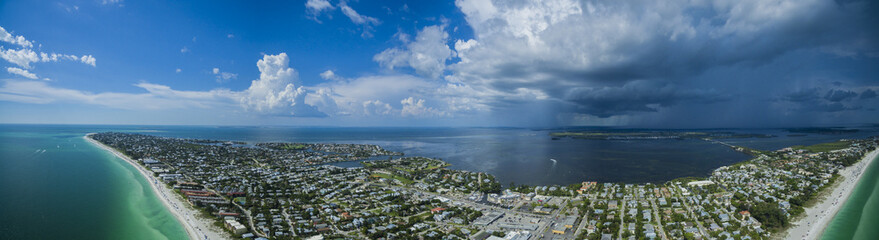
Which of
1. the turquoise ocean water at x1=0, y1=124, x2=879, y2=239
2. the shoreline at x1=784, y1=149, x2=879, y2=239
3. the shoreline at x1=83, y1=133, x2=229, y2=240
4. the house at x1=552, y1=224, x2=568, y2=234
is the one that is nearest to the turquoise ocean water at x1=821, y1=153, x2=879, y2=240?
the turquoise ocean water at x1=0, y1=124, x2=879, y2=239

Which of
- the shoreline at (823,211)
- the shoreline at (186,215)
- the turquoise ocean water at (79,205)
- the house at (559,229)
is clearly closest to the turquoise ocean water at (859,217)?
the shoreline at (823,211)

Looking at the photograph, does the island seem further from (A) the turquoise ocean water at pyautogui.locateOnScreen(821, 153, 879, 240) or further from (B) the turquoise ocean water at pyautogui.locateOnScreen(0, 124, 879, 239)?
(B) the turquoise ocean water at pyautogui.locateOnScreen(0, 124, 879, 239)

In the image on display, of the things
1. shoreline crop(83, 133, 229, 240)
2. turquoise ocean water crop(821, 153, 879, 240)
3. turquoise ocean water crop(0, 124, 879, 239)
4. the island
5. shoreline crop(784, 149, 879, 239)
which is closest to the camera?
turquoise ocean water crop(821, 153, 879, 240)

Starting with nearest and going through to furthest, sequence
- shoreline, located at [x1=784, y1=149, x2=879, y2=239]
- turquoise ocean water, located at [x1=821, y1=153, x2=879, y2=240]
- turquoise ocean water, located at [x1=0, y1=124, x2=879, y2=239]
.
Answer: turquoise ocean water, located at [x1=821, y1=153, x2=879, y2=240], shoreline, located at [x1=784, y1=149, x2=879, y2=239], turquoise ocean water, located at [x1=0, y1=124, x2=879, y2=239]

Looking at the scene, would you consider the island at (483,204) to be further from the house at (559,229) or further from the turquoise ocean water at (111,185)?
the turquoise ocean water at (111,185)

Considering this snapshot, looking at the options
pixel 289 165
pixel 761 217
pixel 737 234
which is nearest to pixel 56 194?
pixel 289 165

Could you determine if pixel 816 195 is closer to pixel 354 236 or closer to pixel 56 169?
pixel 354 236
